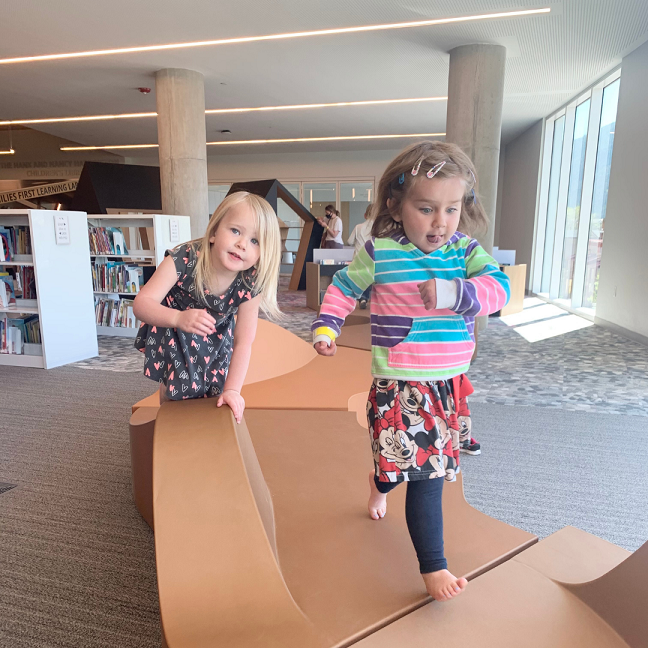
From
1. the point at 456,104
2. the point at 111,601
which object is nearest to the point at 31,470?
the point at 111,601

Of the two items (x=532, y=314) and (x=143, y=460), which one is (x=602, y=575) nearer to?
(x=143, y=460)

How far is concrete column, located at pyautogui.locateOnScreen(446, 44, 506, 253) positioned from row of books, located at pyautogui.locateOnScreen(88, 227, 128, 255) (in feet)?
13.8

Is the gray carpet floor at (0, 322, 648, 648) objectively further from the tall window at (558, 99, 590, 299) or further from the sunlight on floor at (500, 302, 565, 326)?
the tall window at (558, 99, 590, 299)

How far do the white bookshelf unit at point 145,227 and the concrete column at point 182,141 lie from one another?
5.17ft

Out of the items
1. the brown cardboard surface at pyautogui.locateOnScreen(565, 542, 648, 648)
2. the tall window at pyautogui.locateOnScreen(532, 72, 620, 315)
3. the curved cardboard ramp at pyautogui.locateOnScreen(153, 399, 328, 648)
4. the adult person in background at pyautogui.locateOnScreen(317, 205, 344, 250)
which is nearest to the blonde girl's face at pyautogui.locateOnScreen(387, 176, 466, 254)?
the curved cardboard ramp at pyautogui.locateOnScreen(153, 399, 328, 648)

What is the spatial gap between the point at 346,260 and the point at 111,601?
6.72 m

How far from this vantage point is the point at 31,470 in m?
2.54

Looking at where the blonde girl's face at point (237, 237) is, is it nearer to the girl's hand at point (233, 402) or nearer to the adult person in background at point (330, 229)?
the girl's hand at point (233, 402)

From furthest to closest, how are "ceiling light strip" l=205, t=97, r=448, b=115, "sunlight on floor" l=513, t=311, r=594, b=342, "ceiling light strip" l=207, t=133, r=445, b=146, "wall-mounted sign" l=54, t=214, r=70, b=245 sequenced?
1. "ceiling light strip" l=207, t=133, r=445, b=146
2. "ceiling light strip" l=205, t=97, r=448, b=115
3. "sunlight on floor" l=513, t=311, r=594, b=342
4. "wall-mounted sign" l=54, t=214, r=70, b=245

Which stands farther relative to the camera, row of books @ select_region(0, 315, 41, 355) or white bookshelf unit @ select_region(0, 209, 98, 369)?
row of books @ select_region(0, 315, 41, 355)

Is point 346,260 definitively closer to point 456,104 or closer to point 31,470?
point 456,104

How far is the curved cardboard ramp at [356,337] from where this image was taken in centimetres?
369

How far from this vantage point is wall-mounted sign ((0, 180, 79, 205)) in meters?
11.8

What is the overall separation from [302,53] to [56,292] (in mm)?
4545
